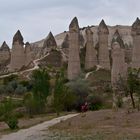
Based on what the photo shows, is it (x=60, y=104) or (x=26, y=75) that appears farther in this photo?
(x=26, y=75)

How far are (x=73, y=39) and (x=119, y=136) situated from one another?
55562mm

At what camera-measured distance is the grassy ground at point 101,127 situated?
2250 cm

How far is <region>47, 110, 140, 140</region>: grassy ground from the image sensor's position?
22.5 metres

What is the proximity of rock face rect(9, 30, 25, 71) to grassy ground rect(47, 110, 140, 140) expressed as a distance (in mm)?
56561

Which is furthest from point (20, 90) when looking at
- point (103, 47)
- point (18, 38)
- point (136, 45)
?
point (18, 38)

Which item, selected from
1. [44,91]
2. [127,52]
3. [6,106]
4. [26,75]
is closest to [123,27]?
[127,52]

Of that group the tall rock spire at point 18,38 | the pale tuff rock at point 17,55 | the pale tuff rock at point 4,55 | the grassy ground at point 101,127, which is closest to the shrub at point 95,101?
the grassy ground at point 101,127

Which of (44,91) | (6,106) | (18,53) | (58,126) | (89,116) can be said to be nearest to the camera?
(58,126)

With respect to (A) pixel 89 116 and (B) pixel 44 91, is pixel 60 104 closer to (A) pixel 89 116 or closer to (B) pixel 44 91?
(B) pixel 44 91

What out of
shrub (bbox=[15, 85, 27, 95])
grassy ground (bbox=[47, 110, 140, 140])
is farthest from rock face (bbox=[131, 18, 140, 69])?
grassy ground (bbox=[47, 110, 140, 140])

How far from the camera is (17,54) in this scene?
295 ft

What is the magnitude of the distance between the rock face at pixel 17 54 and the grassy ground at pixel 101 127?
56.6m

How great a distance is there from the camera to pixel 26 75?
262 ft

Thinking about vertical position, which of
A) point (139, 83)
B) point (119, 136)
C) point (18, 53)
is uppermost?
point (18, 53)
